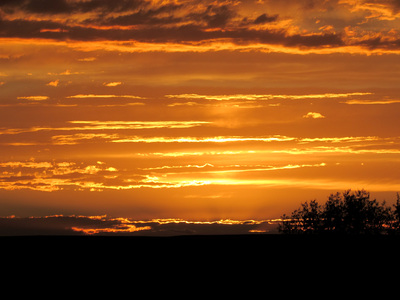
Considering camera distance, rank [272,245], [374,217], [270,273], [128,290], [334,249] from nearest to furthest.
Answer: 1. [128,290]
2. [270,273]
3. [334,249]
4. [272,245]
5. [374,217]

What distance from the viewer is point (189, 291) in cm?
3850

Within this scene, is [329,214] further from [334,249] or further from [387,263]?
[387,263]

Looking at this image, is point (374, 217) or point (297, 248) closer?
point (297, 248)

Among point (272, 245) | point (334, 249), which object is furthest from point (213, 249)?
point (334, 249)

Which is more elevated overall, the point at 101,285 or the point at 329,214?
the point at 329,214

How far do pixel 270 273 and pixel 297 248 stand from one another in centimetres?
1102

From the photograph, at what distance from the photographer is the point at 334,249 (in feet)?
176

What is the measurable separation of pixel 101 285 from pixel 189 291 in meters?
5.38

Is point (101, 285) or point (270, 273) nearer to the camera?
point (101, 285)

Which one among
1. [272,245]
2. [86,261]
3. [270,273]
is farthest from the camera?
[272,245]

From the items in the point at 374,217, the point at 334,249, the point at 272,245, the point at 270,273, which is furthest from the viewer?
the point at 374,217

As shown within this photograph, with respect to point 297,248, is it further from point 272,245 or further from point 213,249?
point 213,249

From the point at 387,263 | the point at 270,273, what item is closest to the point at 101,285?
the point at 270,273

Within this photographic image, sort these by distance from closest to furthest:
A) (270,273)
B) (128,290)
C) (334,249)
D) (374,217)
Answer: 1. (128,290)
2. (270,273)
3. (334,249)
4. (374,217)
